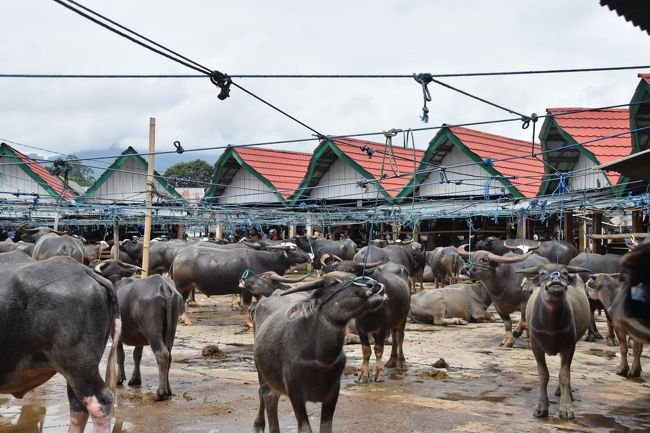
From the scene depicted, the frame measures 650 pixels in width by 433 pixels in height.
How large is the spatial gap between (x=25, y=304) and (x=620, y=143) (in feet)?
53.5

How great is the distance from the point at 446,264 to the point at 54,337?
16.3 metres

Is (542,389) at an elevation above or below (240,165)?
below

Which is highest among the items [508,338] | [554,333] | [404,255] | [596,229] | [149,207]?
[149,207]

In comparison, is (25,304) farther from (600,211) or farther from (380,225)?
(380,225)

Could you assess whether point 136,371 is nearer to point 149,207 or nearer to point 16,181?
point 149,207


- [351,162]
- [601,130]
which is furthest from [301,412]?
[351,162]

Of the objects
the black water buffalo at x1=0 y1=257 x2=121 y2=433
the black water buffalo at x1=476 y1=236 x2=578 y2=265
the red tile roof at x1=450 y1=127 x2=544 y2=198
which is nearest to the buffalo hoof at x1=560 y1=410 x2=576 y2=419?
the black water buffalo at x1=0 y1=257 x2=121 y2=433

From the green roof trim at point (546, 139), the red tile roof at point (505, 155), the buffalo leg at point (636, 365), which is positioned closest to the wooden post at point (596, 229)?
the green roof trim at point (546, 139)

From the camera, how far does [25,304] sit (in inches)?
216

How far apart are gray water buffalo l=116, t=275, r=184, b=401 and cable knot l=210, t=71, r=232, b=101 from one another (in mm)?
2670

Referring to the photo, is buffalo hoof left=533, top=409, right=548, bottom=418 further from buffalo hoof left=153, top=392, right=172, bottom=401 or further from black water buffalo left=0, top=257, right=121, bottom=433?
black water buffalo left=0, top=257, right=121, bottom=433

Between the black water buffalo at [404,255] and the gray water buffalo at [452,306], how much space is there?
7.35 ft

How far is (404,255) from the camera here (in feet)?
66.3

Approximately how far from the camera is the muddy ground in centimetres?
729
